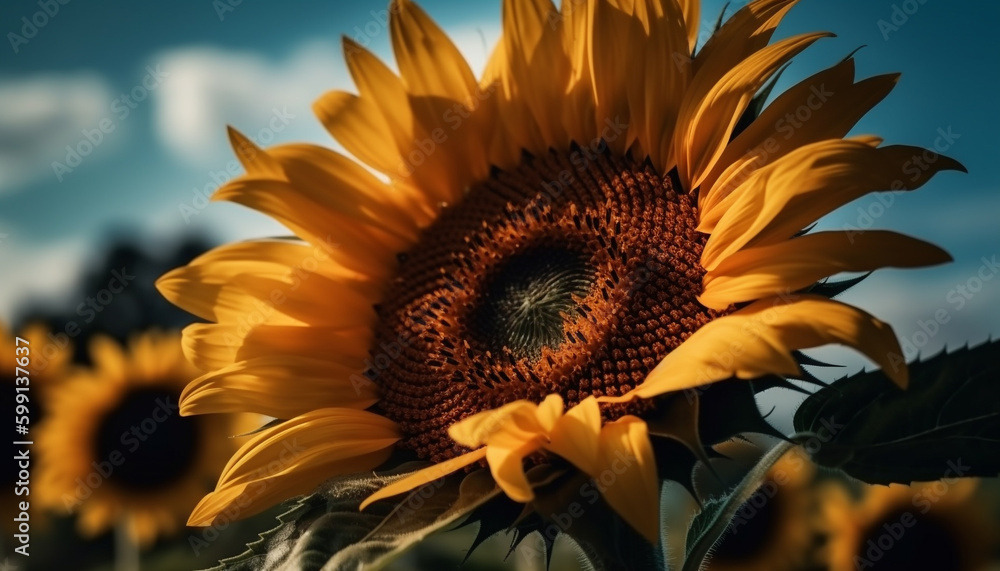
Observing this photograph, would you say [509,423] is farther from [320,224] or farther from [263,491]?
[320,224]

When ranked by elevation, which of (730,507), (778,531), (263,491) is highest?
(263,491)

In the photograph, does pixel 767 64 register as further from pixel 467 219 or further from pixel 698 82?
pixel 467 219

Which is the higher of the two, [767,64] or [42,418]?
[767,64]

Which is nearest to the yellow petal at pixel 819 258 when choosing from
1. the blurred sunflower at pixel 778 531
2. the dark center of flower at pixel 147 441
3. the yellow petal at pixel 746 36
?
the yellow petal at pixel 746 36

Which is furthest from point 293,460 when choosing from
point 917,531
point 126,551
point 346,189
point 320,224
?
point 917,531

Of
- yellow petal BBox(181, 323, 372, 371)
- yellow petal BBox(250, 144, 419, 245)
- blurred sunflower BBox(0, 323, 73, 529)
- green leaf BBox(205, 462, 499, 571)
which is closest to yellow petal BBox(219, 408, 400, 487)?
green leaf BBox(205, 462, 499, 571)

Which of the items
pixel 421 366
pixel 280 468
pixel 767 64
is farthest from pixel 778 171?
pixel 280 468
